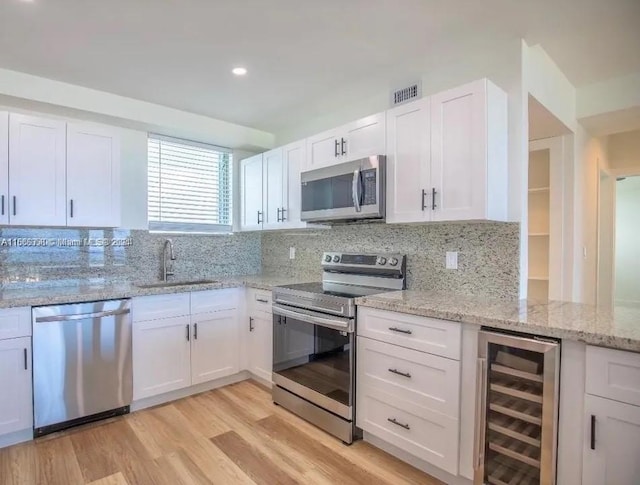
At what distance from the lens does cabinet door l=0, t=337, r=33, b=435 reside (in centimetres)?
226

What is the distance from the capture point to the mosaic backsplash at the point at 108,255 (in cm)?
281

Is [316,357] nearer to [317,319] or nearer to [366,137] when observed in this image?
[317,319]

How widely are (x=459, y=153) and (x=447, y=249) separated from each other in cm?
71

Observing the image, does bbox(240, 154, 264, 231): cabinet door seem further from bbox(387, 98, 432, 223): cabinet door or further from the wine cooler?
the wine cooler

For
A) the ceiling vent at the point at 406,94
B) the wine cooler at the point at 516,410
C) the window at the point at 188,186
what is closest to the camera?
the wine cooler at the point at 516,410

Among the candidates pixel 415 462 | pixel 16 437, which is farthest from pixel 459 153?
pixel 16 437

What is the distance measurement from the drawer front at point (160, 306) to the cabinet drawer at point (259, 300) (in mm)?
540

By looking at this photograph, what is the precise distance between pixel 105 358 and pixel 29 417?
20.1 inches

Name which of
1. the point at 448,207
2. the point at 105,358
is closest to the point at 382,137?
the point at 448,207

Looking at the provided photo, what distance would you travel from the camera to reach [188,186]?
3.78 m

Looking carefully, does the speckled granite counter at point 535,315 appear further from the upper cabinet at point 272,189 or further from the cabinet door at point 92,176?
the cabinet door at point 92,176

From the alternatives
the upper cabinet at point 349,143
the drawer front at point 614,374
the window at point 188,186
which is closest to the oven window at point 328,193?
the upper cabinet at point 349,143

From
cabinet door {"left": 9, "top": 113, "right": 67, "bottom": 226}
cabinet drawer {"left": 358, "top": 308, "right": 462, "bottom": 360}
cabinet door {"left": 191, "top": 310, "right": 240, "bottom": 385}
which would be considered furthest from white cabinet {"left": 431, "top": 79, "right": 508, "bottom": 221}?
cabinet door {"left": 9, "top": 113, "right": 67, "bottom": 226}

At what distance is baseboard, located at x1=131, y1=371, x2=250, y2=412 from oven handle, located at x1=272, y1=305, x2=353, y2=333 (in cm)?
87
